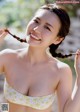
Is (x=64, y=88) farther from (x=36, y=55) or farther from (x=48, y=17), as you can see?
(x=48, y=17)

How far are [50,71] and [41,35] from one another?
265 millimetres

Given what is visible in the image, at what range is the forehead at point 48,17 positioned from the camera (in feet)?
6.52

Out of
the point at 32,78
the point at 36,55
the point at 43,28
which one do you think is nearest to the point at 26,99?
the point at 32,78

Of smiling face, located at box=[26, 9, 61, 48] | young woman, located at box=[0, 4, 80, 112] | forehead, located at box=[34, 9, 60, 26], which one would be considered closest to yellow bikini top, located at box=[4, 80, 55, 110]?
young woman, located at box=[0, 4, 80, 112]

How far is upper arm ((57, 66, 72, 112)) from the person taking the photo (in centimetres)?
202

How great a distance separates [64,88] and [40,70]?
0.18 meters

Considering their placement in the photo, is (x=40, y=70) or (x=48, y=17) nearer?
(x=48, y=17)

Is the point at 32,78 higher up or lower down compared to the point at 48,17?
lower down

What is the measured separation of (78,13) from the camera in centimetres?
655

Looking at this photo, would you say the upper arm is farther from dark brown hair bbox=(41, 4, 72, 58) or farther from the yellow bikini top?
dark brown hair bbox=(41, 4, 72, 58)

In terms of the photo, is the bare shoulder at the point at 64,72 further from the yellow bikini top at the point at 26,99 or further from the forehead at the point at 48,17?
the forehead at the point at 48,17

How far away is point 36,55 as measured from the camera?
2.04 meters

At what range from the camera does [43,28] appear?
1.97m

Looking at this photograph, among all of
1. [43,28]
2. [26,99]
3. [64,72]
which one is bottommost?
[26,99]
